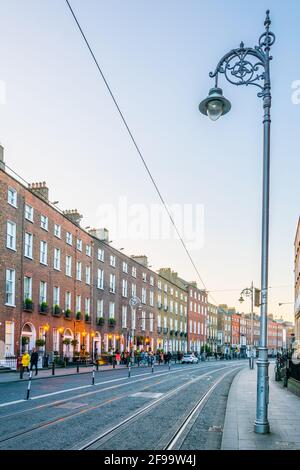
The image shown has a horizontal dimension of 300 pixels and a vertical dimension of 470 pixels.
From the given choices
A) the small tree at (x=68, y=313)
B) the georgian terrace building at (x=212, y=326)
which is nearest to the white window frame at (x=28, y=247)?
the small tree at (x=68, y=313)

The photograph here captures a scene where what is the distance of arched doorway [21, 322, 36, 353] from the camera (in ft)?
107

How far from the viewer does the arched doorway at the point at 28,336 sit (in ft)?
107

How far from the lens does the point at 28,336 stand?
3331 centimetres

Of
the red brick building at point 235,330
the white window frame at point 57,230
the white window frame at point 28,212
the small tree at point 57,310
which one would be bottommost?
the red brick building at point 235,330

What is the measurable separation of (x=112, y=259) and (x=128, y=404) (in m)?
37.7

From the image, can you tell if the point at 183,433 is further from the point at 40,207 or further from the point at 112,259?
the point at 112,259

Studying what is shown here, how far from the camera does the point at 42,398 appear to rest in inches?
620

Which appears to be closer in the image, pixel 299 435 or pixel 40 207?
pixel 299 435

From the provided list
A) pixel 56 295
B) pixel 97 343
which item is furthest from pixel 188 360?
pixel 56 295

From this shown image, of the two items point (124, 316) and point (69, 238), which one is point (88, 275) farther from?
point (124, 316)

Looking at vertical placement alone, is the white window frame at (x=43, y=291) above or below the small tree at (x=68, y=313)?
above

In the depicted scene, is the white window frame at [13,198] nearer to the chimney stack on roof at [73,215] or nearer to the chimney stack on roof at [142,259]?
the chimney stack on roof at [73,215]

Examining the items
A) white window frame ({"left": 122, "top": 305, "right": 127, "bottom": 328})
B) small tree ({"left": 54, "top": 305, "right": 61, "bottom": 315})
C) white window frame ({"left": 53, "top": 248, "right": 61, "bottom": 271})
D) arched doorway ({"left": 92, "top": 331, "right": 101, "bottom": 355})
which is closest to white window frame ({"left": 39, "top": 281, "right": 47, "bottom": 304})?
small tree ({"left": 54, "top": 305, "right": 61, "bottom": 315})
